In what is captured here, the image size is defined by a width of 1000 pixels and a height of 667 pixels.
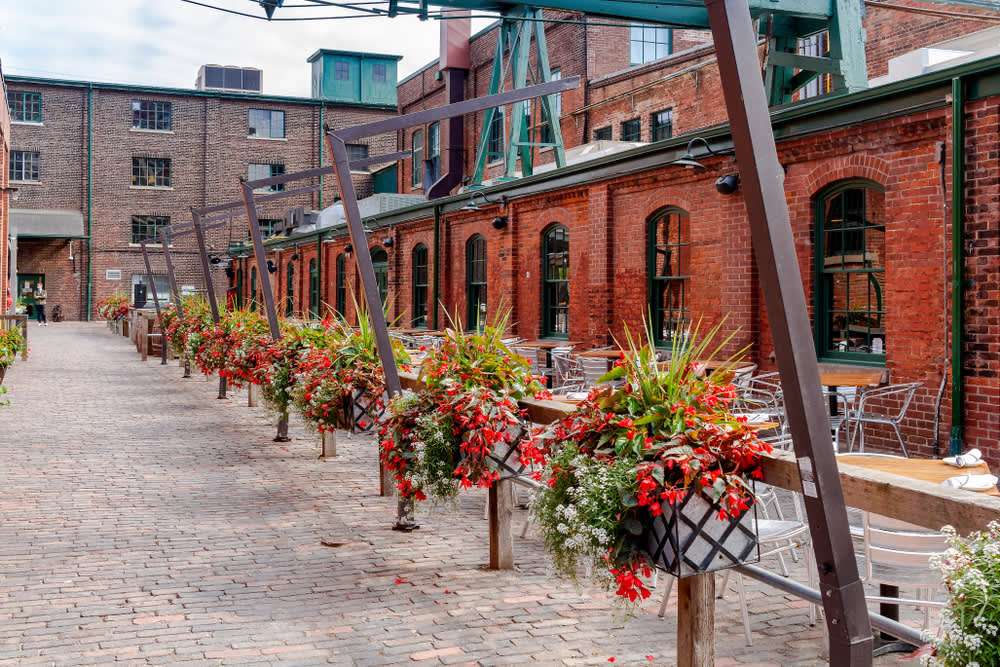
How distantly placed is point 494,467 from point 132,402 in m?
10.5

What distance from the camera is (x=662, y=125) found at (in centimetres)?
2366

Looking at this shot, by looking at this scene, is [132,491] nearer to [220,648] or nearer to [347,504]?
[347,504]

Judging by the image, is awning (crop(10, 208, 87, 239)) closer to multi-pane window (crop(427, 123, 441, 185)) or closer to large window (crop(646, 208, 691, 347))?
multi-pane window (crop(427, 123, 441, 185))

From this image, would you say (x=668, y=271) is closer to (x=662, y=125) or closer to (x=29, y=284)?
(x=662, y=125)

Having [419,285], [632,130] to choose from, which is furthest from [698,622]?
[632,130]

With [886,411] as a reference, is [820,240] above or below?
above

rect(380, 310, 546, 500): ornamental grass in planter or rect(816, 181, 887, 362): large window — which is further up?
rect(816, 181, 887, 362): large window

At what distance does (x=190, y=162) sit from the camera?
43.9 meters

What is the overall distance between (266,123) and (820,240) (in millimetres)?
39444

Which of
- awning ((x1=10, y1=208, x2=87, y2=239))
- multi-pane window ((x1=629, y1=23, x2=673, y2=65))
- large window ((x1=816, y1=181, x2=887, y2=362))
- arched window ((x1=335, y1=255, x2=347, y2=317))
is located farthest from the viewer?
awning ((x1=10, y1=208, x2=87, y2=239))

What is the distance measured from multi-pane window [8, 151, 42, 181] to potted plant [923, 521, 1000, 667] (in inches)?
1822

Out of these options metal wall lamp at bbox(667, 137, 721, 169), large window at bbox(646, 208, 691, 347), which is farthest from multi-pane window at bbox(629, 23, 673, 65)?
metal wall lamp at bbox(667, 137, 721, 169)

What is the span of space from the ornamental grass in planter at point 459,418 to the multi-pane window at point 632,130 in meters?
19.5

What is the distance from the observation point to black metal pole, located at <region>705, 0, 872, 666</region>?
2.85 metres
